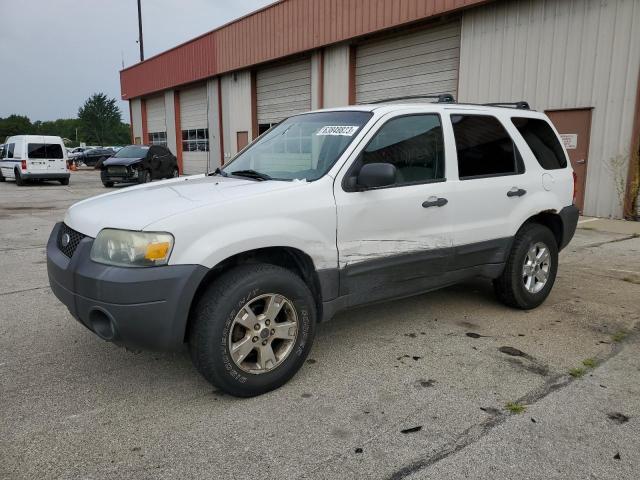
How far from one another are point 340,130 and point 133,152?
55.4 ft

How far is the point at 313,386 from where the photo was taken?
10.6 ft

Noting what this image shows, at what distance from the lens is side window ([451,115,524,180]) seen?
4.02m

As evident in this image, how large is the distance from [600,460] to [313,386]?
1.57 meters

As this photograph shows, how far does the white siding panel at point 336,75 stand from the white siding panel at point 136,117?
19324 millimetres

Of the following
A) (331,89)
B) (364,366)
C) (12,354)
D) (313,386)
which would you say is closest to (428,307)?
(364,366)

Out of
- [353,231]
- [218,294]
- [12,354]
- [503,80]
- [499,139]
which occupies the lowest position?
[12,354]

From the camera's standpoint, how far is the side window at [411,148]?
359cm

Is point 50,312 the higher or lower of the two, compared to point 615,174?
lower

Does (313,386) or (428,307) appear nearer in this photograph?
(313,386)

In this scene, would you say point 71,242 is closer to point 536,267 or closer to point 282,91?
point 536,267

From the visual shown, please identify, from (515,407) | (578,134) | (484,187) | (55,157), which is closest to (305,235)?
(515,407)

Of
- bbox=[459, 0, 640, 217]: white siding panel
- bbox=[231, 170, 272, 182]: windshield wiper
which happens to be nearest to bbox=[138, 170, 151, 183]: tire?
bbox=[459, 0, 640, 217]: white siding panel

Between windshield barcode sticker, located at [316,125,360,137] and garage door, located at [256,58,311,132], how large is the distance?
13.4 meters

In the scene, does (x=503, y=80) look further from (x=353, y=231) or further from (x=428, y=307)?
(x=353, y=231)
